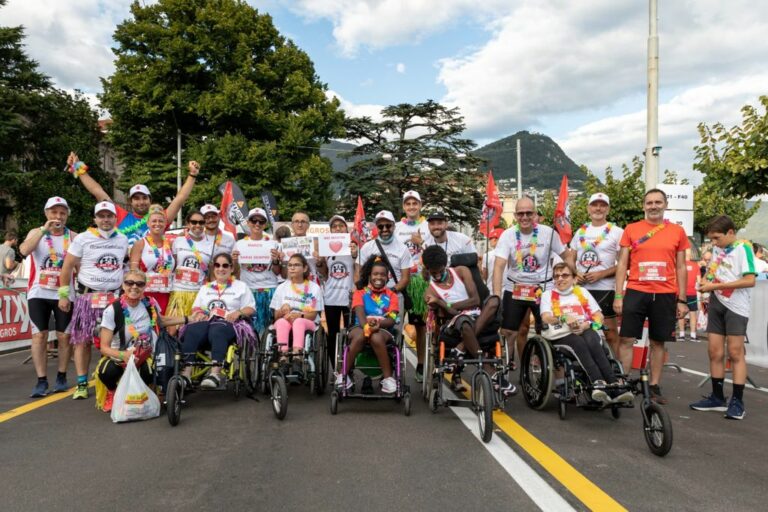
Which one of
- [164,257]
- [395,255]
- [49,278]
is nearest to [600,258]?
[395,255]

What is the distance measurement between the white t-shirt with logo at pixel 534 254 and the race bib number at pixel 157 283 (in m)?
3.36

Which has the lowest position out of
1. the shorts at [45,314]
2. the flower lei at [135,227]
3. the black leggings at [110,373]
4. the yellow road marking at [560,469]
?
the yellow road marking at [560,469]

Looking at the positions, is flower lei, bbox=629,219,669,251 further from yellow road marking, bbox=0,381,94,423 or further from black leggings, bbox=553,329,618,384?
yellow road marking, bbox=0,381,94,423

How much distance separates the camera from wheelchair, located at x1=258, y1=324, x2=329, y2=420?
5320 mm

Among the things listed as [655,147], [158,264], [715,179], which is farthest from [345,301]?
[655,147]

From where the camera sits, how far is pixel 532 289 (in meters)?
6.04

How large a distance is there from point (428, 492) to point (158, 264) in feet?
13.0

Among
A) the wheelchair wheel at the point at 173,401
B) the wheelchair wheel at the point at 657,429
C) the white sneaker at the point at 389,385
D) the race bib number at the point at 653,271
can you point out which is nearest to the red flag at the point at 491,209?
the race bib number at the point at 653,271

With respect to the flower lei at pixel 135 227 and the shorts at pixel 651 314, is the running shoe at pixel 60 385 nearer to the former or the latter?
the flower lei at pixel 135 227

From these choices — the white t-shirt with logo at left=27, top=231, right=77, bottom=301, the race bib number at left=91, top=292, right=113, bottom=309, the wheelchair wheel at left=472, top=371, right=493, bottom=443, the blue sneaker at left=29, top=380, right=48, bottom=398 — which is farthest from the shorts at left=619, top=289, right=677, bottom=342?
the blue sneaker at left=29, top=380, right=48, bottom=398

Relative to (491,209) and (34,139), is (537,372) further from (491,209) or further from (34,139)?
(34,139)

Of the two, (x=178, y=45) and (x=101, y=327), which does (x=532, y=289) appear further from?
(x=178, y=45)

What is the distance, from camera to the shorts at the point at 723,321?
559 centimetres

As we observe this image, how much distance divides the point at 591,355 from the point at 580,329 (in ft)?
0.76
